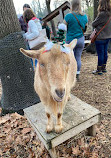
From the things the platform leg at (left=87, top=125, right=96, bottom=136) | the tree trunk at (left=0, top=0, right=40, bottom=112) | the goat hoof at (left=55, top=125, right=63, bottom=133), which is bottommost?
the platform leg at (left=87, top=125, right=96, bottom=136)

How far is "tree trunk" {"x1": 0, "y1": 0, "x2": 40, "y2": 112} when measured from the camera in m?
2.70

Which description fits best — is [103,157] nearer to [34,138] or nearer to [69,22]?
[34,138]

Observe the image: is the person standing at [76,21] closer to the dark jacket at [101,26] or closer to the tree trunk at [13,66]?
the dark jacket at [101,26]

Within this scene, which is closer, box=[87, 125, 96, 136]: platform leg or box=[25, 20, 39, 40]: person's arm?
box=[87, 125, 96, 136]: platform leg

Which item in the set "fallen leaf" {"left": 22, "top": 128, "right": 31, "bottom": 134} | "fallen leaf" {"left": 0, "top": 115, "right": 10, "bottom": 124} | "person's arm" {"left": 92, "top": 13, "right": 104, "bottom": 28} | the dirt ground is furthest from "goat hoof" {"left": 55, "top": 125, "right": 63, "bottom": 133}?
"person's arm" {"left": 92, "top": 13, "right": 104, "bottom": 28}

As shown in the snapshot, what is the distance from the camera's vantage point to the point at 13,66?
285cm

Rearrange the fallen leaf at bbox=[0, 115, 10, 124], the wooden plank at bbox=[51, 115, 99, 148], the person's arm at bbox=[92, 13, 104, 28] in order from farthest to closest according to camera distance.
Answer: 1. the person's arm at bbox=[92, 13, 104, 28]
2. the fallen leaf at bbox=[0, 115, 10, 124]
3. the wooden plank at bbox=[51, 115, 99, 148]

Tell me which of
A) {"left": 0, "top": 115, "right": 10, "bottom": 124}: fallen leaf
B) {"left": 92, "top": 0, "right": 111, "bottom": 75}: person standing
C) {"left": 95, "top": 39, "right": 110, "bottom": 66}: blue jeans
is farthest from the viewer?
{"left": 95, "top": 39, "right": 110, "bottom": 66}: blue jeans

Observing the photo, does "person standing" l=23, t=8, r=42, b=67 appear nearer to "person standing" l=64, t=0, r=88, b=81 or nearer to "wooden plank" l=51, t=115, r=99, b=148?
"person standing" l=64, t=0, r=88, b=81

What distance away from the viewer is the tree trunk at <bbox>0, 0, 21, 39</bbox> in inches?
104

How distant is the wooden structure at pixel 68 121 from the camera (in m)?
1.87

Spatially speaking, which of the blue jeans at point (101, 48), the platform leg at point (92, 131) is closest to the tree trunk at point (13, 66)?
the platform leg at point (92, 131)

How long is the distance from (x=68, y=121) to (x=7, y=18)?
2348 mm

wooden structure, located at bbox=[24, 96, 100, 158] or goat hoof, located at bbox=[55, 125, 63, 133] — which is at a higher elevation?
goat hoof, located at bbox=[55, 125, 63, 133]
